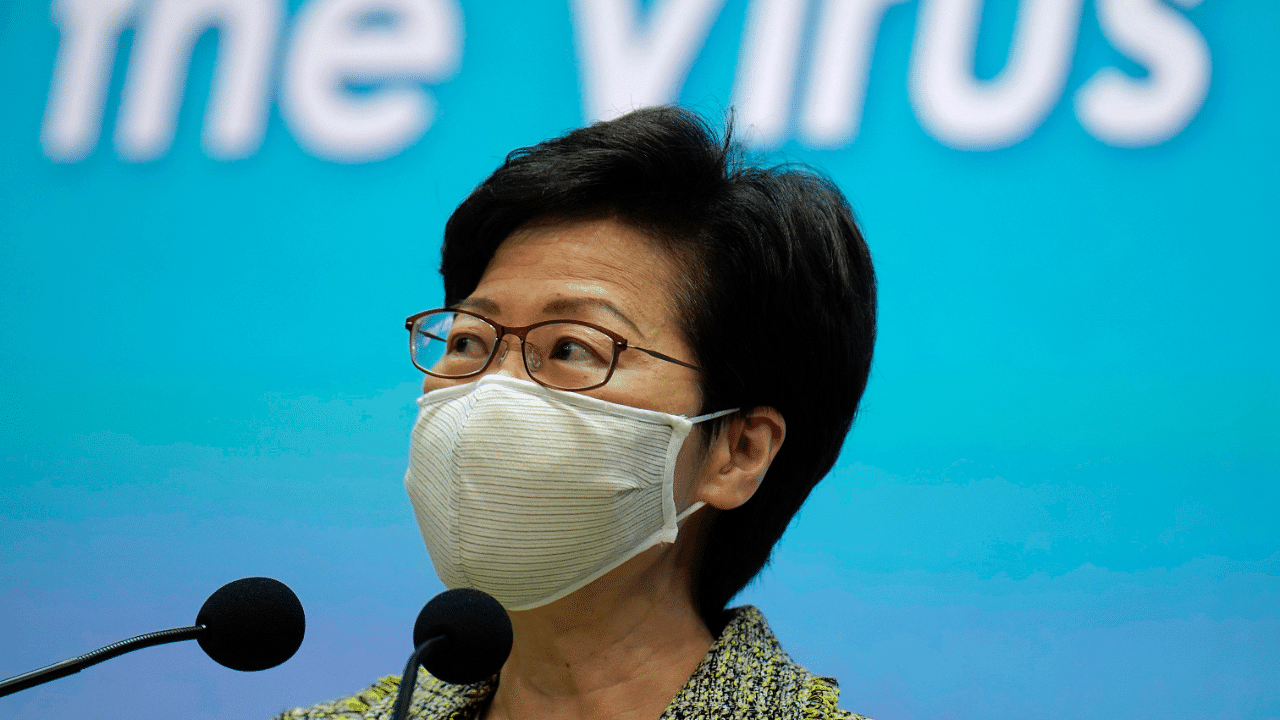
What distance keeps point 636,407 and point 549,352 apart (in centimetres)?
12

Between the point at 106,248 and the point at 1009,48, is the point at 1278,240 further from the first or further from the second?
the point at 106,248

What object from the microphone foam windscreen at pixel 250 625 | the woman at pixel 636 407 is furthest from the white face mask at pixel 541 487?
the microphone foam windscreen at pixel 250 625

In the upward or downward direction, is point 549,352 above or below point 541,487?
above

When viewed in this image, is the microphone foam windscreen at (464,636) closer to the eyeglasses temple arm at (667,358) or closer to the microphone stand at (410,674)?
the microphone stand at (410,674)

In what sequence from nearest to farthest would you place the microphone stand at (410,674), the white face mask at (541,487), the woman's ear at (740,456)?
the microphone stand at (410,674) → the white face mask at (541,487) → the woman's ear at (740,456)

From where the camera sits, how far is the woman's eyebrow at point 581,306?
132cm

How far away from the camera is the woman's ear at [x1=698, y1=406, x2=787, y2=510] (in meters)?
1.38

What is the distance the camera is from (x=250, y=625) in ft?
2.82

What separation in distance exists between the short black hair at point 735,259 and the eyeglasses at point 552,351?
10cm

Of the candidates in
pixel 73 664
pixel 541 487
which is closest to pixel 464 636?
pixel 73 664

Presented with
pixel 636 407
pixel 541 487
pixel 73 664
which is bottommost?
pixel 73 664

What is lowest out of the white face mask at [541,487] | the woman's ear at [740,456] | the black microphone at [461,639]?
the black microphone at [461,639]

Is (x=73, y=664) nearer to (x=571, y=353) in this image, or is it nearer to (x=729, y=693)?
(x=571, y=353)

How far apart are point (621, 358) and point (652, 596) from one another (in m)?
0.31
